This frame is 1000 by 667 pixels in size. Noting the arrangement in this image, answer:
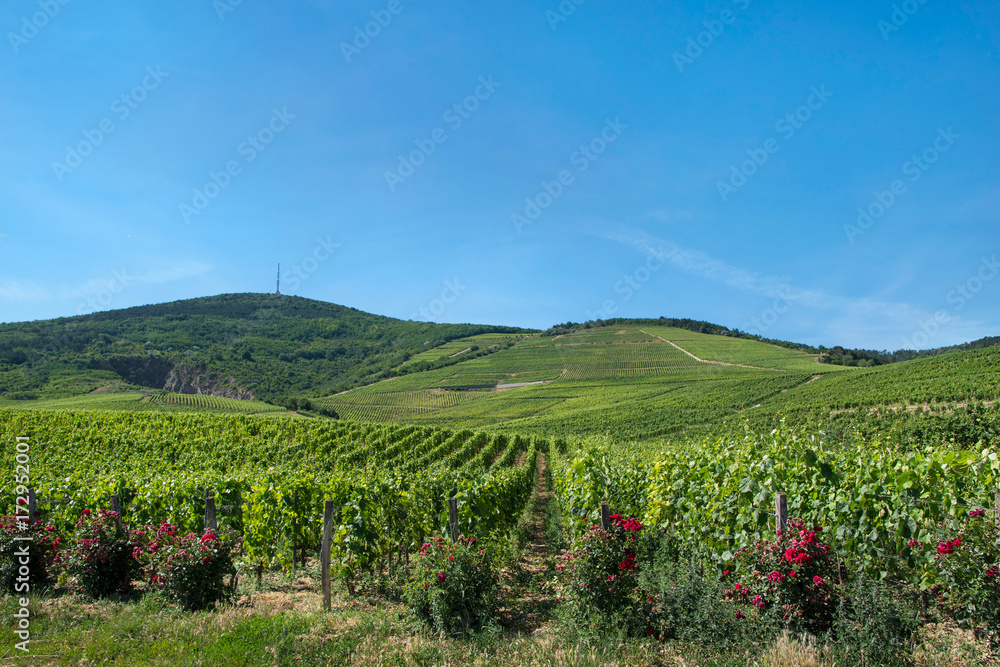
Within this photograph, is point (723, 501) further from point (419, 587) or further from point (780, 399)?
point (780, 399)

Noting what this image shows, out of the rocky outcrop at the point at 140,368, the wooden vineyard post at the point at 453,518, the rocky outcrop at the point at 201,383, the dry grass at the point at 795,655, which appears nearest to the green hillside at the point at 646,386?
the wooden vineyard post at the point at 453,518

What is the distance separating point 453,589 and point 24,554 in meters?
5.76

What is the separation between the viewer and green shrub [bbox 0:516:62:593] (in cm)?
645

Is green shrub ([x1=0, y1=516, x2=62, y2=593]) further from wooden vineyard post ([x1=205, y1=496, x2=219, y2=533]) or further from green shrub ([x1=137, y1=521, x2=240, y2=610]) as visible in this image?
wooden vineyard post ([x1=205, y1=496, x2=219, y2=533])

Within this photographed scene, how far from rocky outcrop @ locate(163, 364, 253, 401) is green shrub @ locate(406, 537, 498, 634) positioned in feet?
375

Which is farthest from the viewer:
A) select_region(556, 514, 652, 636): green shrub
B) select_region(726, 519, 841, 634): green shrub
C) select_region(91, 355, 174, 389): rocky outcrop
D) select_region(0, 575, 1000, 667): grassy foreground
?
select_region(91, 355, 174, 389): rocky outcrop

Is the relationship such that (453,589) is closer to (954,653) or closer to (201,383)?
(954,653)

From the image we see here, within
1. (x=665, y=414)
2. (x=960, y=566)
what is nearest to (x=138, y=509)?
(x=960, y=566)

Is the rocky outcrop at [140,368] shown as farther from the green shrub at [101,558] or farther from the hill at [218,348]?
the green shrub at [101,558]

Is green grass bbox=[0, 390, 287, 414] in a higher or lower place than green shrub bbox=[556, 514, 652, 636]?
higher

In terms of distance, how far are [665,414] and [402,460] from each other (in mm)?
36429

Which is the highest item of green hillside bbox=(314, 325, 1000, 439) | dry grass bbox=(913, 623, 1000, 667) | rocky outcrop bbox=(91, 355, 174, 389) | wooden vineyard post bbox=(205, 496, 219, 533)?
rocky outcrop bbox=(91, 355, 174, 389)

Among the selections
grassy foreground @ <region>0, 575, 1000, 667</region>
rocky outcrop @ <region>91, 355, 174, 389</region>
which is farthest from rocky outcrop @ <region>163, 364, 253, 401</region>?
grassy foreground @ <region>0, 575, 1000, 667</region>

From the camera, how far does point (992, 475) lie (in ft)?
17.5
